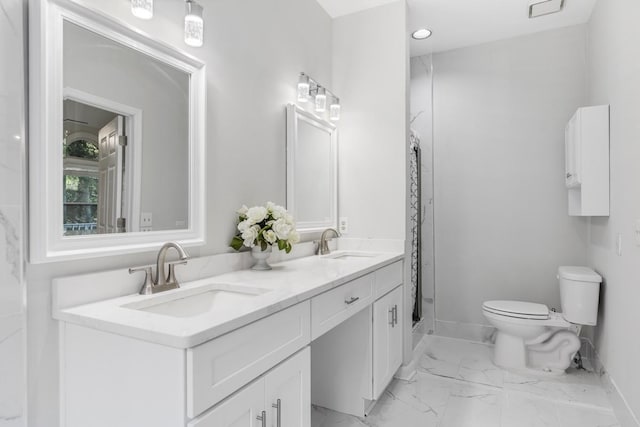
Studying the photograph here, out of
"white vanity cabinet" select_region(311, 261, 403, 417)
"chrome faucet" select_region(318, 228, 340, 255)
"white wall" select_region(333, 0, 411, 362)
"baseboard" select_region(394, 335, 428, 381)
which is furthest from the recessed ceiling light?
"baseboard" select_region(394, 335, 428, 381)

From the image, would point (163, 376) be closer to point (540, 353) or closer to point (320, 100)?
point (320, 100)

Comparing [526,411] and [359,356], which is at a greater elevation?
[359,356]

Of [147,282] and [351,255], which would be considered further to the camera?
[351,255]

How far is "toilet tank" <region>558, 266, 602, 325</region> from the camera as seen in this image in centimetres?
242

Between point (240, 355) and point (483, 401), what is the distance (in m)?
1.85

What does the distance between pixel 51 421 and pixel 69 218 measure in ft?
1.89

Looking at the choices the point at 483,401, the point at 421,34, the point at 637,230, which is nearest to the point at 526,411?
the point at 483,401

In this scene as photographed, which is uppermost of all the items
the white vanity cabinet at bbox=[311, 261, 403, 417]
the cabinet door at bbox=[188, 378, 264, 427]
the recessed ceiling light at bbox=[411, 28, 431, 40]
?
the recessed ceiling light at bbox=[411, 28, 431, 40]

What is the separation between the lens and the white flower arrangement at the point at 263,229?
5.61ft

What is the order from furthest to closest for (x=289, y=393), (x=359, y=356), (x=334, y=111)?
(x=334, y=111)
(x=359, y=356)
(x=289, y=393)

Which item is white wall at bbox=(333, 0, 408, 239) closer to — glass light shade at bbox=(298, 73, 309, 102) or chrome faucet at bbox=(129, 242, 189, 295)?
glass light shade at bbox=(298, 73, 309, 102)

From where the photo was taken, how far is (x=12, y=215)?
38.2 inches

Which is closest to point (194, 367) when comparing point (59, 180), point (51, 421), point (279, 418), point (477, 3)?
point (279, 418)

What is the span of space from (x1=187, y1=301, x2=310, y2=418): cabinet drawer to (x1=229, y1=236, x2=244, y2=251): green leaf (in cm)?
55
